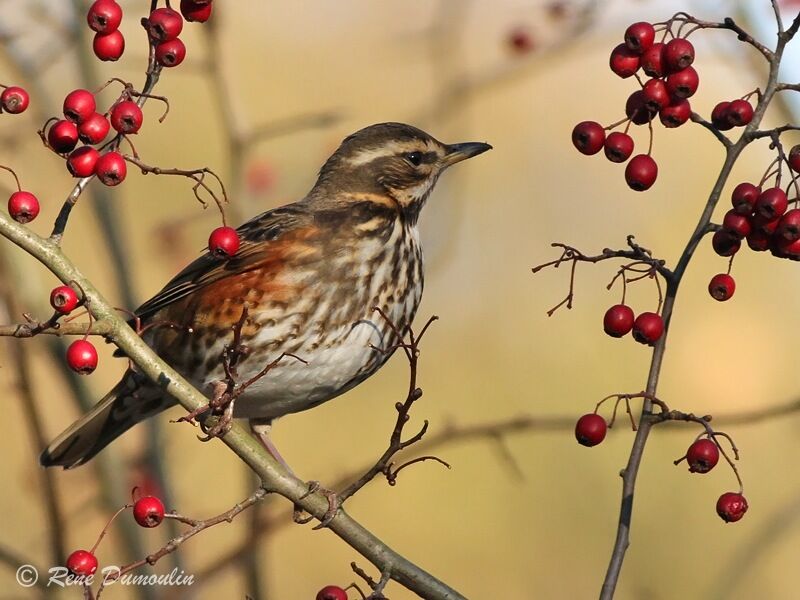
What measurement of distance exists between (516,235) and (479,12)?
1.97m

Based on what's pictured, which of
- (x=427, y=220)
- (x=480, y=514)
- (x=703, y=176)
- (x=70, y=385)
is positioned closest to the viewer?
(x=70, y=385)

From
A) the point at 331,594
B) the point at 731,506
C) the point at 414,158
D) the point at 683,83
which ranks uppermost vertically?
the point at 414,158

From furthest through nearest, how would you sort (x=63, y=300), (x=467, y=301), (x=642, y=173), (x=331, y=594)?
(x=467, y=301) → (x=331, y=594) → (x=642, y=173) → (x=63, y=300)

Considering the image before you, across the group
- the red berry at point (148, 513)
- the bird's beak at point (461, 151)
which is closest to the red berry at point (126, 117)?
the red berry at point (148, 513)

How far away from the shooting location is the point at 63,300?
7.57 feet

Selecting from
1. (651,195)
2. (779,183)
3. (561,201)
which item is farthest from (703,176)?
(779,183)

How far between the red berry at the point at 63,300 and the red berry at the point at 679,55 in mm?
1238

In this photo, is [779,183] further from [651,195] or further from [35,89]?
[651,195]

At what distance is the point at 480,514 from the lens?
710 centimetres

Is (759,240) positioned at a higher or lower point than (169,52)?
lower

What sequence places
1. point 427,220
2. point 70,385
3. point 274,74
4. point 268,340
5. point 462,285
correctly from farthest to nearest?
point 274,74
point 462,285
point 427,220
point 70,385
point 268,340

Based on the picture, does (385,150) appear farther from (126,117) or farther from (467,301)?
(467,301)

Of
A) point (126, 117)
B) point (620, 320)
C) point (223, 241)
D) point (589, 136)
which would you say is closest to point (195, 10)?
point (126, 117)

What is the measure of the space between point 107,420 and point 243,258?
29.2 inches
